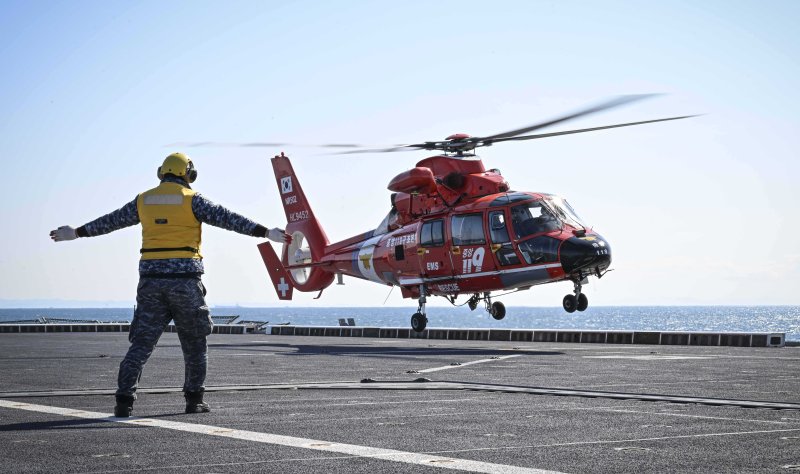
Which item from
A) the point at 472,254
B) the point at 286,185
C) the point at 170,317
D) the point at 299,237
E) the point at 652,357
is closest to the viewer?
the point at 170,317

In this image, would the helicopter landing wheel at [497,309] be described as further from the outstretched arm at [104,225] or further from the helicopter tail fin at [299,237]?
the outstretched arm at [104,225]

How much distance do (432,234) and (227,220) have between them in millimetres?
18606

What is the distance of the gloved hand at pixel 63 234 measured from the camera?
10578 mm

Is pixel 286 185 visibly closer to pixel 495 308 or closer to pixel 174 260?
pixel 495 308

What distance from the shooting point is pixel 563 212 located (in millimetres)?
26312

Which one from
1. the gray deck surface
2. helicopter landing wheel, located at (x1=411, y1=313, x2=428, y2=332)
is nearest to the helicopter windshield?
helicopter landing wheel, located at (x1=411, y1=313, x2=428, y2=332)

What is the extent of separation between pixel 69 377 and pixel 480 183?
1505 centimetres

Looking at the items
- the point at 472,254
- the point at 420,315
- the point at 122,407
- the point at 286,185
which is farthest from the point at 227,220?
the point at 286,185

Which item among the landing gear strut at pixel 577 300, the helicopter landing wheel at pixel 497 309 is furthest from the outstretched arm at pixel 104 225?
the helicopter landing wheel at pixel 497 309

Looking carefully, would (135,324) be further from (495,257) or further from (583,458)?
(495,257)

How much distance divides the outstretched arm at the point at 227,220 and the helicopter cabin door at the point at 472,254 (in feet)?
55.3

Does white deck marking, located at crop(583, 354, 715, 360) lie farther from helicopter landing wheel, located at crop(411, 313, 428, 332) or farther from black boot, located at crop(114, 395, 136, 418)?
black boot, located at crop(114, 395, 136, 418)

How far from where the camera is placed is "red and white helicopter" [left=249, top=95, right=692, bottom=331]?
Answer: 84.4 feet

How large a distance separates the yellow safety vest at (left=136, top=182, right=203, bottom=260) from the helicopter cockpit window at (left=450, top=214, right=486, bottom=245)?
56.4 ft
